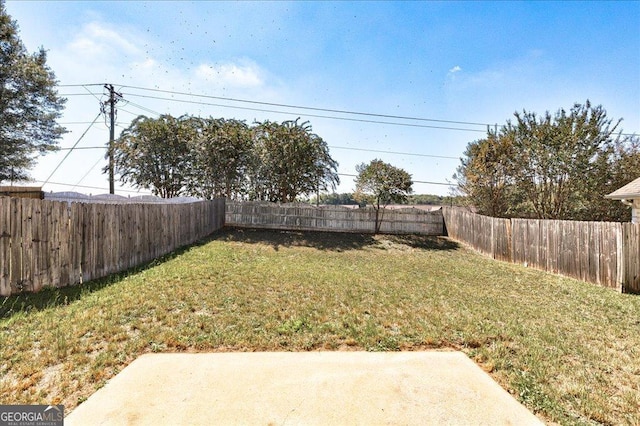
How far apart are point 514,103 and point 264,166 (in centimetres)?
1464

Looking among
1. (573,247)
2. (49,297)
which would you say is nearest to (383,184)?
(573,247)

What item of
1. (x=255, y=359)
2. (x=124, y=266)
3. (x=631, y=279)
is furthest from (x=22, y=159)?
(x=631, y=279)

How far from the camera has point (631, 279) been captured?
5922 millimetres

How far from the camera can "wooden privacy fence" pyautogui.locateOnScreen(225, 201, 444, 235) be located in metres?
14.8

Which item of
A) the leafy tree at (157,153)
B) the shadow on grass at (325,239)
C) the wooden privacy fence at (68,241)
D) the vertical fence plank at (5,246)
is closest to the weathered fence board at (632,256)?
the shadow on grass at (325,239)

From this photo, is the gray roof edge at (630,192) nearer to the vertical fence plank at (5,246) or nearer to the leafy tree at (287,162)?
the leafy tree at (287,162)

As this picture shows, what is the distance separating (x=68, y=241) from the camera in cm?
500

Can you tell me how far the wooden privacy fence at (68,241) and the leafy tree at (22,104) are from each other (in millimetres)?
15957

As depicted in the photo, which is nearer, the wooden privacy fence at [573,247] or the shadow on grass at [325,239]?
the wooden privacy fence at [573,247]

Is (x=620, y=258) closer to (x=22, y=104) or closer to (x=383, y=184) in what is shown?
(x=383, y=184)

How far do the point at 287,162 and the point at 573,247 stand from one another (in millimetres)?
11808

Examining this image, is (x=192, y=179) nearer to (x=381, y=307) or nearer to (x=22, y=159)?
(x=22, y=159)

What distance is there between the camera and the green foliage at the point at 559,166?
13352mm

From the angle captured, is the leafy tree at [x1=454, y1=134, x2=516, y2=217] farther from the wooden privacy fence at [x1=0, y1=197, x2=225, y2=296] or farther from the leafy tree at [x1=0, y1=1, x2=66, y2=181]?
the leafy tree at [x1=0, y1=1, x2=66, y2=181]
